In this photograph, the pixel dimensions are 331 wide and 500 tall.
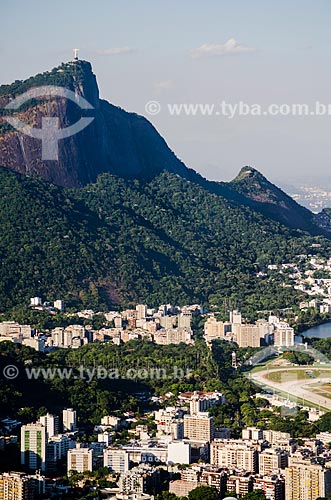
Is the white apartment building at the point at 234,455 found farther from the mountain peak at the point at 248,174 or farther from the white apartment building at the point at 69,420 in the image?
the mountain peak at the point at 248,174

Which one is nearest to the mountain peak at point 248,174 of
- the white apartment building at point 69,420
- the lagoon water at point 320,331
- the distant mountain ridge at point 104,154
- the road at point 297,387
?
the distant mountain ridge at point 104,154

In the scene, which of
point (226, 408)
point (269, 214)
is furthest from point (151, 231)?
point (226, 408)

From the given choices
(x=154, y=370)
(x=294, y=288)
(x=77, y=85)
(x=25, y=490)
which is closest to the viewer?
(x=25, y=490)

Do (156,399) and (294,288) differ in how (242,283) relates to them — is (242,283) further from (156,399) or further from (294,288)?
(156,399)

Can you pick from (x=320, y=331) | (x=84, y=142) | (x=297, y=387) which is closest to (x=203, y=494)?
(x=297, y=387)

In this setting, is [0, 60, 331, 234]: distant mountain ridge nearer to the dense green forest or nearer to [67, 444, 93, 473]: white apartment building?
the dense green forest

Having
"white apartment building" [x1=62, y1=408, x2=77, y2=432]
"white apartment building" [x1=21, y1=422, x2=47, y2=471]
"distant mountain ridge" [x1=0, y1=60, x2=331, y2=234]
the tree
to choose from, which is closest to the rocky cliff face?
"distant mountain ridge" [x1=0, y1=60, x2=331, y2=234]

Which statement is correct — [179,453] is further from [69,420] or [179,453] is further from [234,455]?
[69,420]
